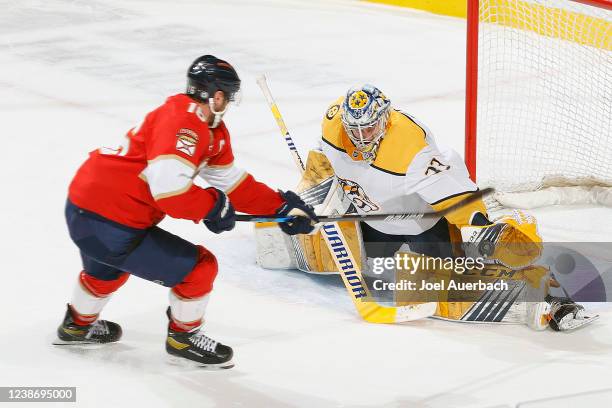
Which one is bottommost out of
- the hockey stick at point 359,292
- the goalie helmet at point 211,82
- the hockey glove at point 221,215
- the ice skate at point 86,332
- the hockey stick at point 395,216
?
the ice skate at point 86,332

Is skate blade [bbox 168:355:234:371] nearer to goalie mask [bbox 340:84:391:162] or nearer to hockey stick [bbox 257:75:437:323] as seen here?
hockey stick [bbox 257:75:437:323]

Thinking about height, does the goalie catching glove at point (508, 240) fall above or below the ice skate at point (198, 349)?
above

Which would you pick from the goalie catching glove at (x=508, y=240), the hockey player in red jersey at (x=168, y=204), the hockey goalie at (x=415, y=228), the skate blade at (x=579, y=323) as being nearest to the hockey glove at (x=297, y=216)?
the hockey player in red jersey at (x=168, y=204)

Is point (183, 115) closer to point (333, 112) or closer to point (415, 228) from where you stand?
point (333, 112)

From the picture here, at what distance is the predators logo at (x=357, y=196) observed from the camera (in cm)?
364

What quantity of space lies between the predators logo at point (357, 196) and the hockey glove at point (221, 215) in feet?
2.68

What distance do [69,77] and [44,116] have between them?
687 millimetres

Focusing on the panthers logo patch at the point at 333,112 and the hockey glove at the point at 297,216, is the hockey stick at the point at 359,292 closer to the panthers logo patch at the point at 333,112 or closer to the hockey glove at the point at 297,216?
the panthers logo patch at the point at 333,112

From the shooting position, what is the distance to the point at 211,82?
2.89 metres

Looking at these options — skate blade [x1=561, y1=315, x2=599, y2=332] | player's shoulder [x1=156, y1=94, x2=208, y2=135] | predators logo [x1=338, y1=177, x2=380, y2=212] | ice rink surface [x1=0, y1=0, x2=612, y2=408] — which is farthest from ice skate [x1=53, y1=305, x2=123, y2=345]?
skate blade [x1=561, y1=315, x2=599, y2=332]

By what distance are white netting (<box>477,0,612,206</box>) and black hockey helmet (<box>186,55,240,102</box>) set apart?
1768 millimetres

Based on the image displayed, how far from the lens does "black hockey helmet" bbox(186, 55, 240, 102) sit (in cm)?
289

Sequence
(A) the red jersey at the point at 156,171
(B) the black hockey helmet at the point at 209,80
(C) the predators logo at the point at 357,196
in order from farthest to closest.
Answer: (C) the predators logo at the point at 357,196 < (B) the black hockey helmet at the point at 209,80 < (A) the red jersey at the point at 156,171

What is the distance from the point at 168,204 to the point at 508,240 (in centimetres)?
120
